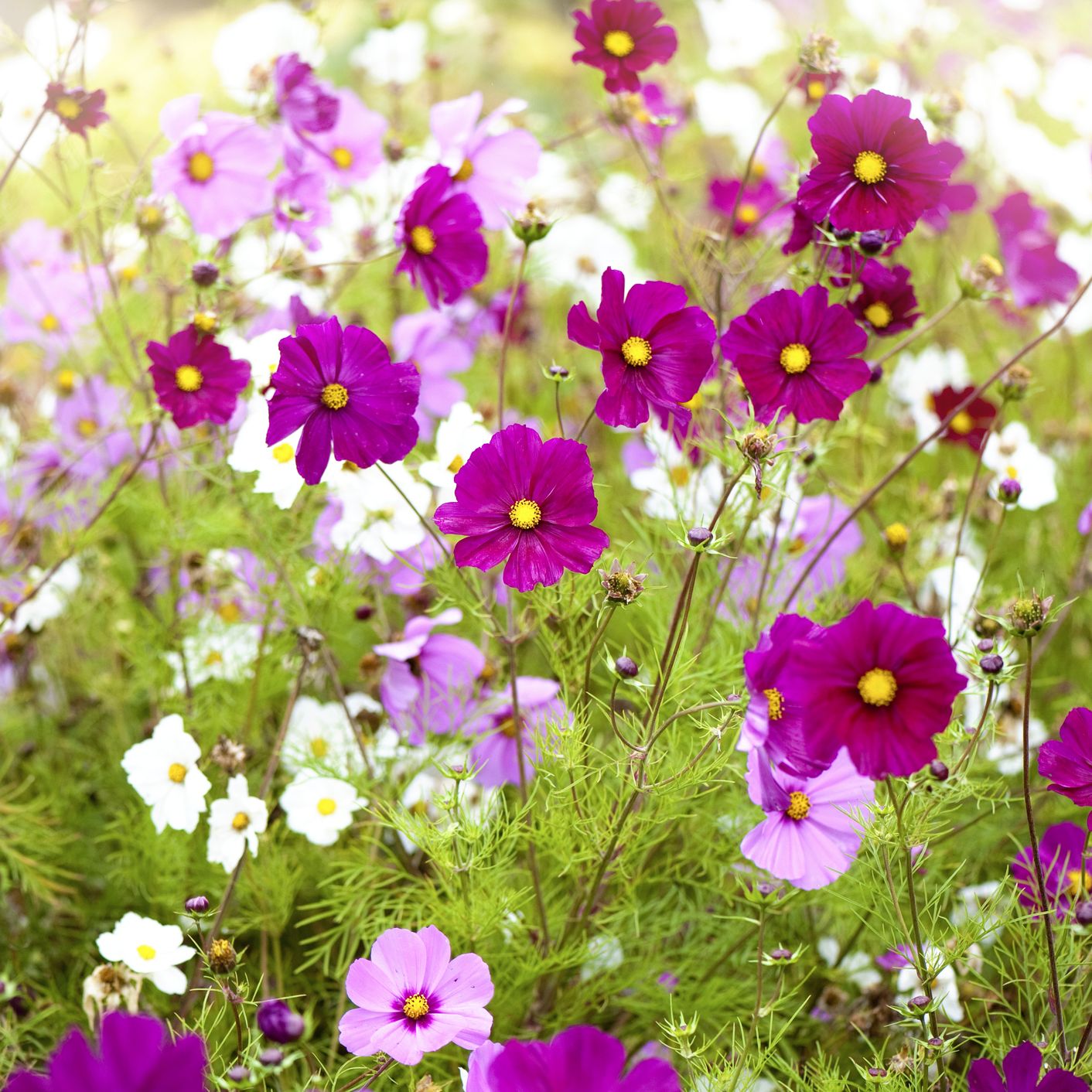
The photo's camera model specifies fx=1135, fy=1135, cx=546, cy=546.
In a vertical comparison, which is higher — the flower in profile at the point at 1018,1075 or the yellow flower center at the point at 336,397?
the yellow flower center at the point at 336,397

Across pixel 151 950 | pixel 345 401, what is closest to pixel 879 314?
pixel 345 401

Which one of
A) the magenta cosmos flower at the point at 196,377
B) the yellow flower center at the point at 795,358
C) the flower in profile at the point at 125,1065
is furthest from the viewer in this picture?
the magenta cosmos flower at the point at 196,377

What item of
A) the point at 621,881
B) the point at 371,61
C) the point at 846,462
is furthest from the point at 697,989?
the point at 371,61

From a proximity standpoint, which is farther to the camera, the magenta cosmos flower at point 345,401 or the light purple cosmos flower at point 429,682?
the light purple cosmos flower at point 429,682

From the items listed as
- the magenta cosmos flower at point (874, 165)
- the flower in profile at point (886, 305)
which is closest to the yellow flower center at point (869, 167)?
the magenta cosmos flower at point (874, 165)

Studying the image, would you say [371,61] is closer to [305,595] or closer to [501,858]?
[305,595]

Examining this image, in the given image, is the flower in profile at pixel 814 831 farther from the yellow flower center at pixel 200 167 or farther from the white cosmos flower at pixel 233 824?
the yellow flower center at pixel 200 167
